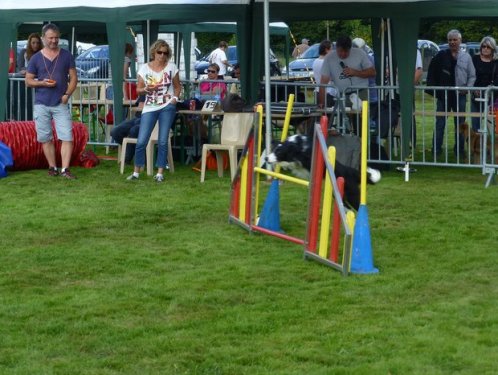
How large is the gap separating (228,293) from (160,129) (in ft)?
21.1

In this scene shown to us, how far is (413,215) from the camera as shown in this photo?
11820 millimetres

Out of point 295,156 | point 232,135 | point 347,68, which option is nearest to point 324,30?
point 347,68

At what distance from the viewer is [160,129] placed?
14.4m

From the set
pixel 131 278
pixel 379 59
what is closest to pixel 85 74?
pixel 379 59

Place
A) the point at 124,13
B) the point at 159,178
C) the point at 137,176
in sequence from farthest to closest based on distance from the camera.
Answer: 1. the point at 124,13
2. the point at 137,176
3. the point at 159,178

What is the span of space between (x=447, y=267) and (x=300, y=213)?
2.99 metres

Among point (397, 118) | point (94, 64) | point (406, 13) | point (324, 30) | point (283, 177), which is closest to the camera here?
point (283, 177)

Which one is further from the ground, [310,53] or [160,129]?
[310,53]

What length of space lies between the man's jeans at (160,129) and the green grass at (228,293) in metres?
1.61

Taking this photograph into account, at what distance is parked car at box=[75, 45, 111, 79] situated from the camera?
30.4 m

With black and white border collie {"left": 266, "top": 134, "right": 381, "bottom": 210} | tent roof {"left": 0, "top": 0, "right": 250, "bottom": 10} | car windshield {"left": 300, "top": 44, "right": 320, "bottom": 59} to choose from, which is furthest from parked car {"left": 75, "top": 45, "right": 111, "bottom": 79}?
black and white border collie {"left": 266, "top": 134, "right": 381, "bottom": 210}

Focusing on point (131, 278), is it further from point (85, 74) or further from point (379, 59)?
point (85, 74)

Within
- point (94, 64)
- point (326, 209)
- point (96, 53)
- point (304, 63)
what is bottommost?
point (326, 209)

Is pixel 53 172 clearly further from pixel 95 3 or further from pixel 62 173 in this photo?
pixel 95 3
